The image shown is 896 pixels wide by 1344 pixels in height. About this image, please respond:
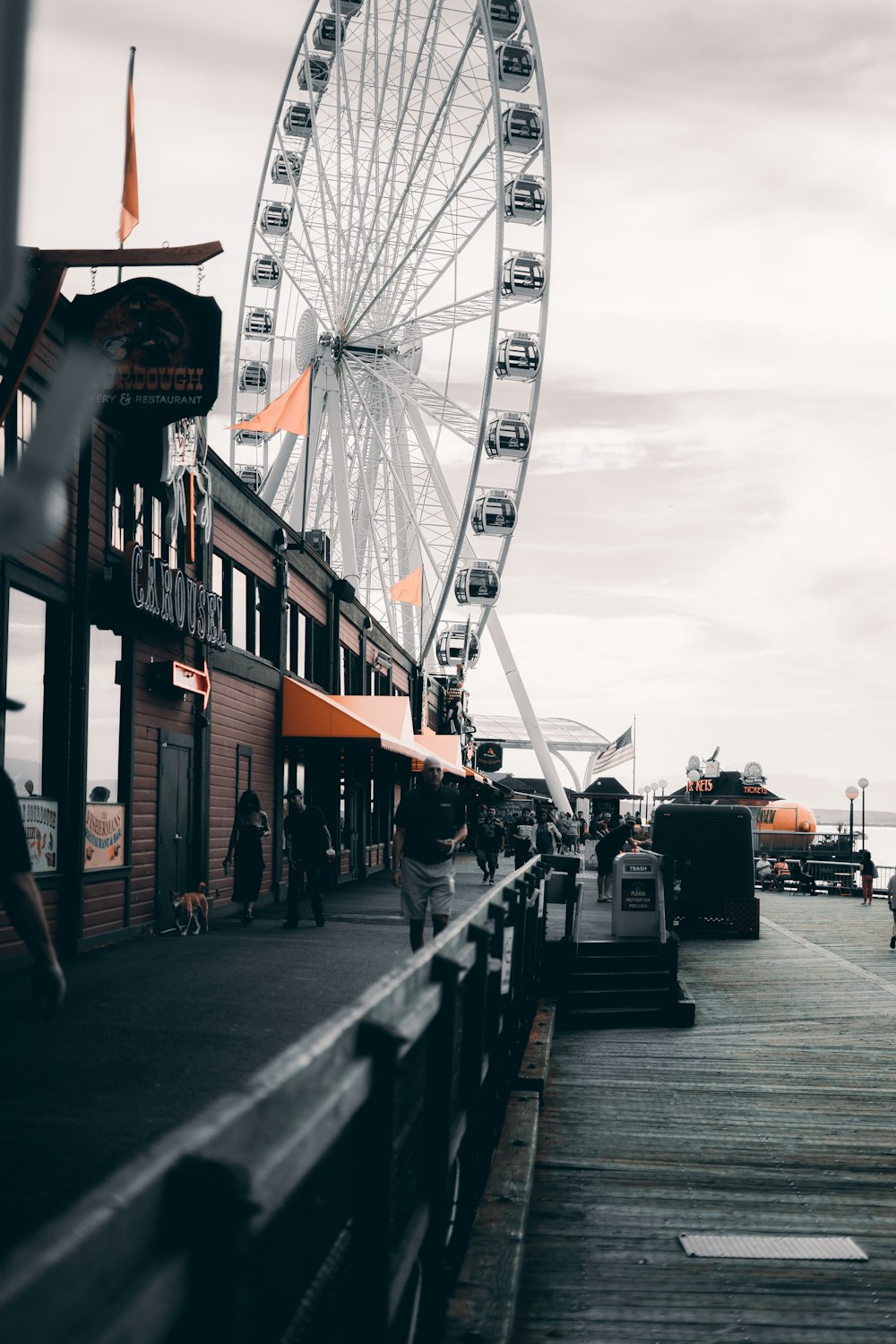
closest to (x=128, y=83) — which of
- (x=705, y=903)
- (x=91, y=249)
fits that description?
(x=91, y=249)

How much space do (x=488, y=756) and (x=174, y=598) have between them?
45388mm

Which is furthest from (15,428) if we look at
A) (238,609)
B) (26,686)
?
(238,609)

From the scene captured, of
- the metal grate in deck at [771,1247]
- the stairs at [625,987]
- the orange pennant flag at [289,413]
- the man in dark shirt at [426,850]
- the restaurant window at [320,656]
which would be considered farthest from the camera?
the restaurant window at [320,656]

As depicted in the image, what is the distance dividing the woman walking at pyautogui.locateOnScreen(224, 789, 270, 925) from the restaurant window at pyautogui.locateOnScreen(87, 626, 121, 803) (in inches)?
111

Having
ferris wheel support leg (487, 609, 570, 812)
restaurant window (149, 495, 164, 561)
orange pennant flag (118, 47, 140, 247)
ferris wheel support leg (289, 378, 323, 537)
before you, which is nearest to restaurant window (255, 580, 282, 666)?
restaurant window (149, 495, 164, 561)

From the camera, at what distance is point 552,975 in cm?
1332

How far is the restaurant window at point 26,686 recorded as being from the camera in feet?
38.5

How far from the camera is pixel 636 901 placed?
618 inches

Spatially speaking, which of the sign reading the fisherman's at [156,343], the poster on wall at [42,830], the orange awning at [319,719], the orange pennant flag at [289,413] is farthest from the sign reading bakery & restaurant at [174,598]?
the orange pennant flag at [289,413]

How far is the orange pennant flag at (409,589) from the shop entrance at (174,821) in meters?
16.8

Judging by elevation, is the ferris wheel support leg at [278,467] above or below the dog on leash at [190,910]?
above

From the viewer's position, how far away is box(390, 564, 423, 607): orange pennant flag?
33500 mm

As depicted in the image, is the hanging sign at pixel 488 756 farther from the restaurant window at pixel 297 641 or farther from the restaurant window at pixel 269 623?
the restaurant window at pixel 269 623

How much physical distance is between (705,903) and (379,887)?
22.7 ft
